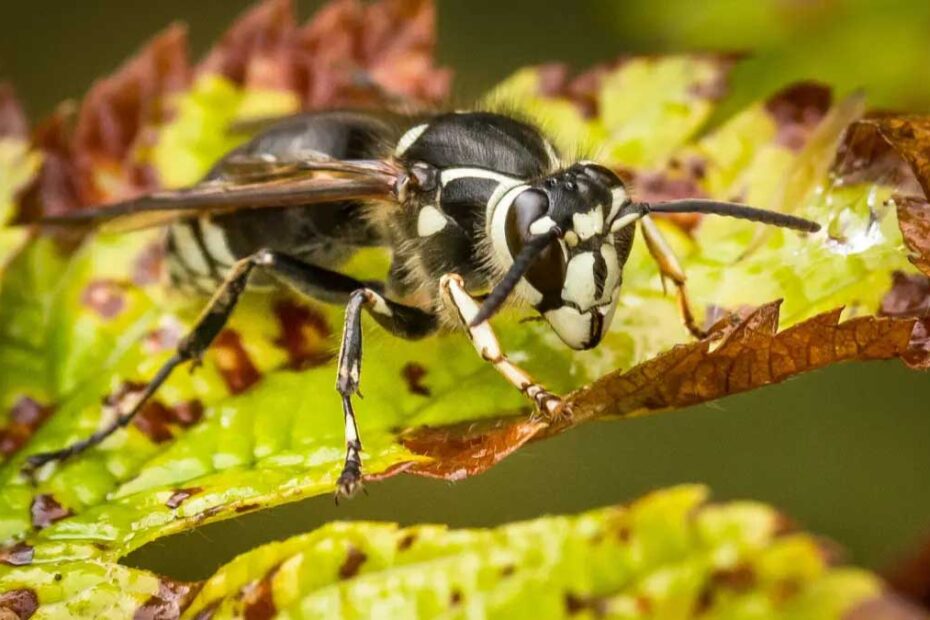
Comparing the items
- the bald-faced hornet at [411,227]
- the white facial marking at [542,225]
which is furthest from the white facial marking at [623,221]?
the white facial marking at [542,225]

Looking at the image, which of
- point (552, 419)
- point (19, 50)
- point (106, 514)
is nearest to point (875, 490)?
point (552, 419)

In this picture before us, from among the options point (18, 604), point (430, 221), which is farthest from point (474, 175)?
point (18, 604)

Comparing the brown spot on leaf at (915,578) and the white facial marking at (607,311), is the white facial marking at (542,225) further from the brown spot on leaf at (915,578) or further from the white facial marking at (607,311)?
the brown spot on leaf at (915,578)

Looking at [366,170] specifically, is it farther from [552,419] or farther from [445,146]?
[552,419]

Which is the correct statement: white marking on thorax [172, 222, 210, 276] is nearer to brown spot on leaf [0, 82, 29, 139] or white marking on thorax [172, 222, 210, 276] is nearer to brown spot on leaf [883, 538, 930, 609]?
brown spot on leaf [0, 82, 29, 139]

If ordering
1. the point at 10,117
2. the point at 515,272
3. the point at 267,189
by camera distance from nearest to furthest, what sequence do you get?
the point at 515,272
the point at 267,189
the point at 10,117

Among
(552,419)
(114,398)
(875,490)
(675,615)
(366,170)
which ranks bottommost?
(875,490)

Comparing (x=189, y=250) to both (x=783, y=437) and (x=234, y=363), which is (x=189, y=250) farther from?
(x=783, y=437)
